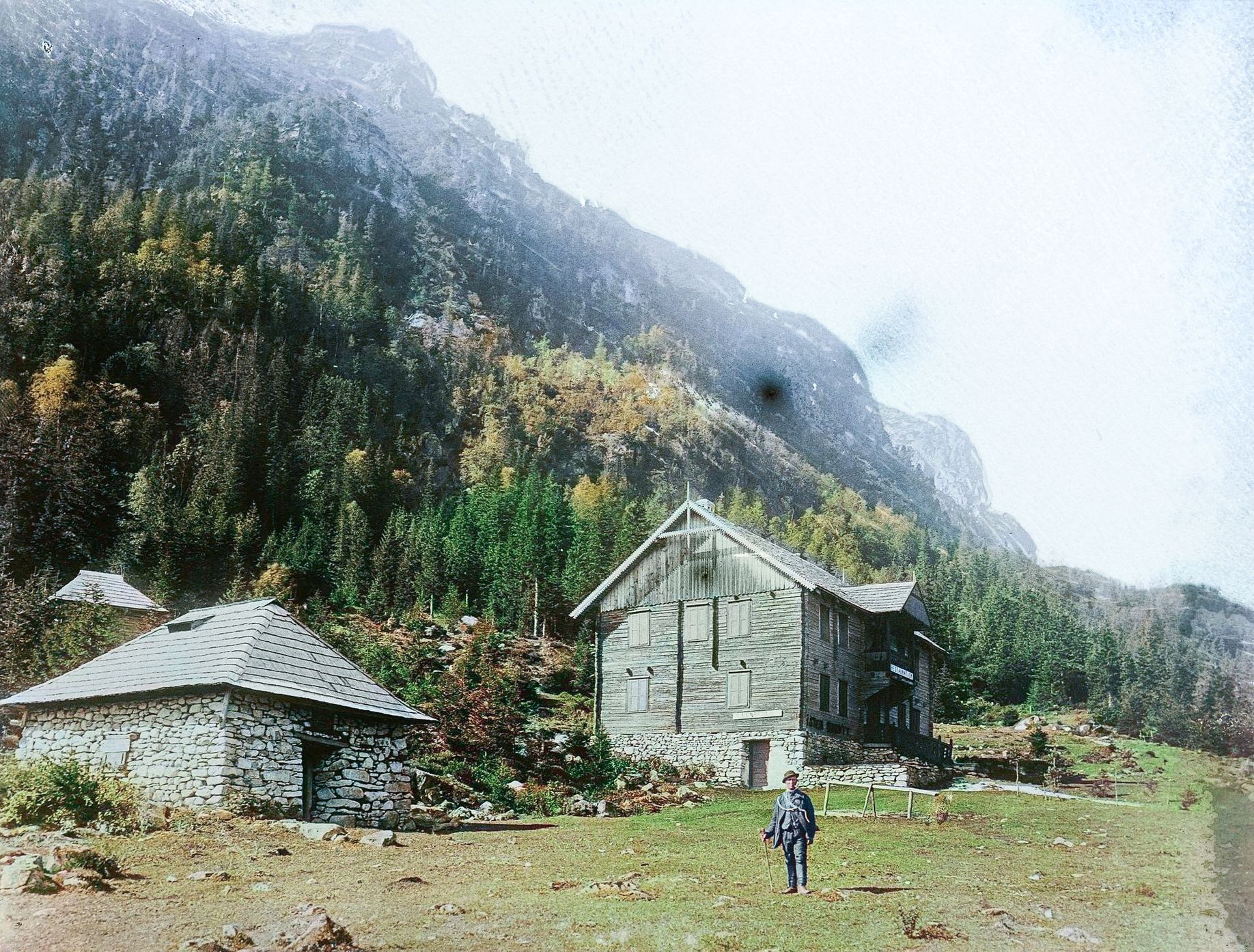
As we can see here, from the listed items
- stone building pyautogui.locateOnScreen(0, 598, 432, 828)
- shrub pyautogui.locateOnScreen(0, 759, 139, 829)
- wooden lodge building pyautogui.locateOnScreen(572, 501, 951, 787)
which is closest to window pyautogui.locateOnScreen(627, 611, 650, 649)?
wooden lodge building pyautogui.locateOnScreen(572, 501, 951, 787)

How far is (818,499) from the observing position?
20.7m

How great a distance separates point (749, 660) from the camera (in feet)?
66.3

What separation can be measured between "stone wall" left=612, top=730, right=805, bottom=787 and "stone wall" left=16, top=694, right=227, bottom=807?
883 cm

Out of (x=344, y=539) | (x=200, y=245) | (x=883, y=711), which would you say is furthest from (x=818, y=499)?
(x=200, y=245)

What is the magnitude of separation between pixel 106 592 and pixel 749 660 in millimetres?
11374

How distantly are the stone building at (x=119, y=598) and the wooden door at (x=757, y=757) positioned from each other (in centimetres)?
1011

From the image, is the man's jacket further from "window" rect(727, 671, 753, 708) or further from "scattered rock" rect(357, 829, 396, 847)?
"window" rect(727, 671, 753, 708)

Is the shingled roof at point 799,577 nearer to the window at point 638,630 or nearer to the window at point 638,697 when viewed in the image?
the window at point 638,630

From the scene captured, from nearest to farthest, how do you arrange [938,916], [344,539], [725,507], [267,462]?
1. [938,916]
2. [267,462]
3. [344,539]
4. [725,507]

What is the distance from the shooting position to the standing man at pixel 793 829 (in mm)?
9180

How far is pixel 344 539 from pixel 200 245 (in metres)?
3.61

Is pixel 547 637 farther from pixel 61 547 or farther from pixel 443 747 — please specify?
pixel 61 547

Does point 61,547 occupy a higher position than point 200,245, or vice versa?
point 200,245

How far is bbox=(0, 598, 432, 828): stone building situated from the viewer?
1169 cm
